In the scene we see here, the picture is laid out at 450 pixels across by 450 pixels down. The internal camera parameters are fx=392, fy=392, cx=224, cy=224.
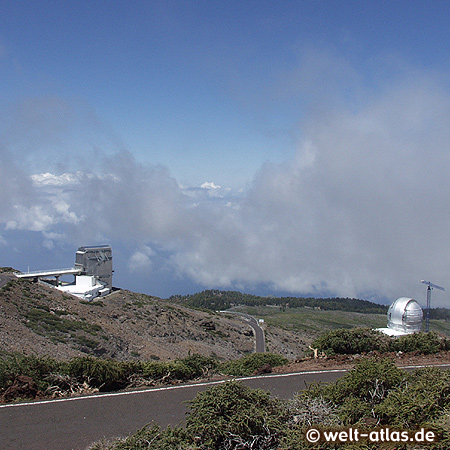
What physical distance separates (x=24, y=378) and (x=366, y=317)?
116 meters

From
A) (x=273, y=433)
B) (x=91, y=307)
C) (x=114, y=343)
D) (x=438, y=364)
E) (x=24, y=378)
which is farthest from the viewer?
(x=91, y=307)

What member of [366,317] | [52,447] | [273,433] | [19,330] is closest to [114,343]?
[19,330]

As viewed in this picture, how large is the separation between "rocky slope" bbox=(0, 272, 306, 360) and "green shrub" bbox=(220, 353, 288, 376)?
1247 cm

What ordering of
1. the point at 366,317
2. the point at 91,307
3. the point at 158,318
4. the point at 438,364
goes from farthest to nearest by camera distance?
the point at 366,317 < the point at 158,318 < the point at 91,307 < the point at 438,364

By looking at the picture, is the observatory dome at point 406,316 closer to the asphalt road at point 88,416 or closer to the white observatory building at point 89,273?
the asphalt road at point 88,416

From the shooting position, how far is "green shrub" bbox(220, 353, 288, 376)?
12.6 m

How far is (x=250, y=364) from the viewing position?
43.9 ft

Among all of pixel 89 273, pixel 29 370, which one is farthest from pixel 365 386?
pixel 89 273

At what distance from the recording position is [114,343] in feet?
103

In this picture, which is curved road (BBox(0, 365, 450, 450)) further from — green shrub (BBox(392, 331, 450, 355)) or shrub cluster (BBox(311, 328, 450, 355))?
green shrub (BBox(392, 331, 450, 355))

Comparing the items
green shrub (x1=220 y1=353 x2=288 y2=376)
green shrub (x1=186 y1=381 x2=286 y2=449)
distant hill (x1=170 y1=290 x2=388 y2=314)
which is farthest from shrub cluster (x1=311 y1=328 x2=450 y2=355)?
distant hill (x1=170 y1=290 x2=388 y2=314)

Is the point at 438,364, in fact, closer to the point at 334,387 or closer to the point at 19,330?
the point at 334,387

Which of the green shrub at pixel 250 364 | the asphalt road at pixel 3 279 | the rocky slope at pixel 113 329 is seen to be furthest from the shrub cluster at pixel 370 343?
the asphalt road at pixel 3 279

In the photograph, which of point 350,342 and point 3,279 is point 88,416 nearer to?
point 350,342
